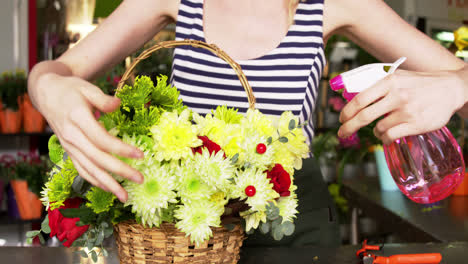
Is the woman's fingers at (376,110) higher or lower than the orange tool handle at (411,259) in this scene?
higher

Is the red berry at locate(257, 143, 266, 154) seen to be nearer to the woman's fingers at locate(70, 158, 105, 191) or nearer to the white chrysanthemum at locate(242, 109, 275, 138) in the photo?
the white chrysanthemum at locate(242, 109, 275, 138)

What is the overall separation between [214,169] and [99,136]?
6.4 inches

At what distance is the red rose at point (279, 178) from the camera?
694 millimetres

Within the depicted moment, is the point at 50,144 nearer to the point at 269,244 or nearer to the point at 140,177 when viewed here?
the point at 140,177

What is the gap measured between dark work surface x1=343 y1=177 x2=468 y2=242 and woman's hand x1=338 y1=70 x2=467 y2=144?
95 centimetres

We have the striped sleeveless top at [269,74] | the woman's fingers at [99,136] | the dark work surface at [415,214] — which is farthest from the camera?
the dark work surface at [415,214]

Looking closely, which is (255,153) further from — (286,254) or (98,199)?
(286,254)

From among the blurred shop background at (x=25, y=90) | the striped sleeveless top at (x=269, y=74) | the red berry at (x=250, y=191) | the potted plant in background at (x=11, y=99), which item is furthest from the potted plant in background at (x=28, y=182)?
the red berry at (x=250, y=191)

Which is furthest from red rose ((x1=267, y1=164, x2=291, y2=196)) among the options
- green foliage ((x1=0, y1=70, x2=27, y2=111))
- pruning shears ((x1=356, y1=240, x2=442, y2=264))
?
green foliage ((x1=0, y1=70, x2=27, y2=111))

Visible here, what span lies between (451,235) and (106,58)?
126 cm

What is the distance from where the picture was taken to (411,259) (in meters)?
0.90

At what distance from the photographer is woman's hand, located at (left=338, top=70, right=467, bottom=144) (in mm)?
688

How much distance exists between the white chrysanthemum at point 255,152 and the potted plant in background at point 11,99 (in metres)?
2.96

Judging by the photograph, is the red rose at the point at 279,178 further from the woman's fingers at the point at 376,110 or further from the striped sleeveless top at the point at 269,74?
the striped sleeveless top at the point at 269,74
